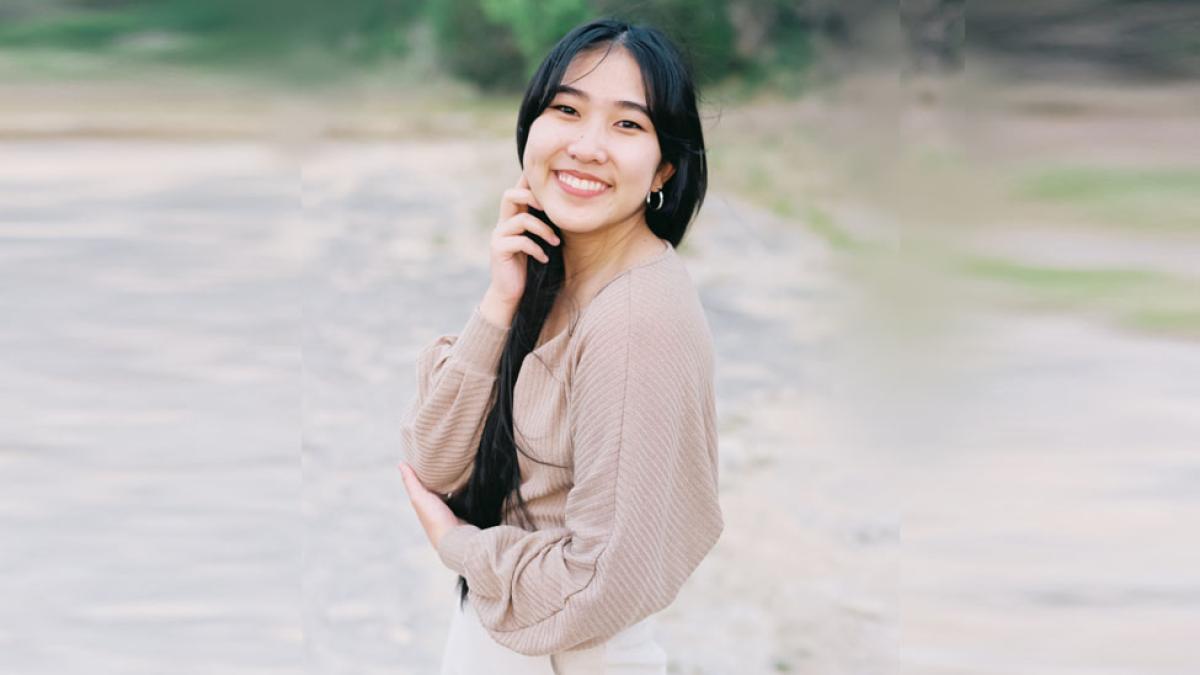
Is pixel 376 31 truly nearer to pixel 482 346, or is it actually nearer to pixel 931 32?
pixel 931 32

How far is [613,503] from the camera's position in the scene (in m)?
1.25

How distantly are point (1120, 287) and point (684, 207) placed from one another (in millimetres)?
5761

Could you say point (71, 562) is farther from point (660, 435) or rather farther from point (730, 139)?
point (730, 139)

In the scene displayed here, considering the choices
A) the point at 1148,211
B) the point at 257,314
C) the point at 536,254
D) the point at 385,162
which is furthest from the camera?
the point at 385,162

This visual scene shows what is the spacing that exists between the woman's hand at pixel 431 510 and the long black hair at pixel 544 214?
0.04 m

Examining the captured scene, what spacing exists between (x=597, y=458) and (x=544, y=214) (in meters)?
0.35

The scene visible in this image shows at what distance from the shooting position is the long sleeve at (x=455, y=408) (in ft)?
4.53

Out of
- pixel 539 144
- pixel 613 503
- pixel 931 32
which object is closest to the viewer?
pixel 613 503

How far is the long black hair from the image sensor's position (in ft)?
4.37

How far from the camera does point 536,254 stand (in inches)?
54.5

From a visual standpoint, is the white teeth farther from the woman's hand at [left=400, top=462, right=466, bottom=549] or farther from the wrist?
the woman's hand at [left=400, top=462, right=466, bottom=549]

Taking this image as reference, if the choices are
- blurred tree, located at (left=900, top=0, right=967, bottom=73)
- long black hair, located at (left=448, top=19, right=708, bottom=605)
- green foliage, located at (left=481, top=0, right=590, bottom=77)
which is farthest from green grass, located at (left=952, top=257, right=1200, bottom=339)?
green foliage, located at (left=481, top=0, right=590, bottom=77)

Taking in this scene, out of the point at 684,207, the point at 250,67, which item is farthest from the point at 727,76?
the point at 684,207

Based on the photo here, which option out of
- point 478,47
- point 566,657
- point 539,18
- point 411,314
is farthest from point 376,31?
point 566,657
